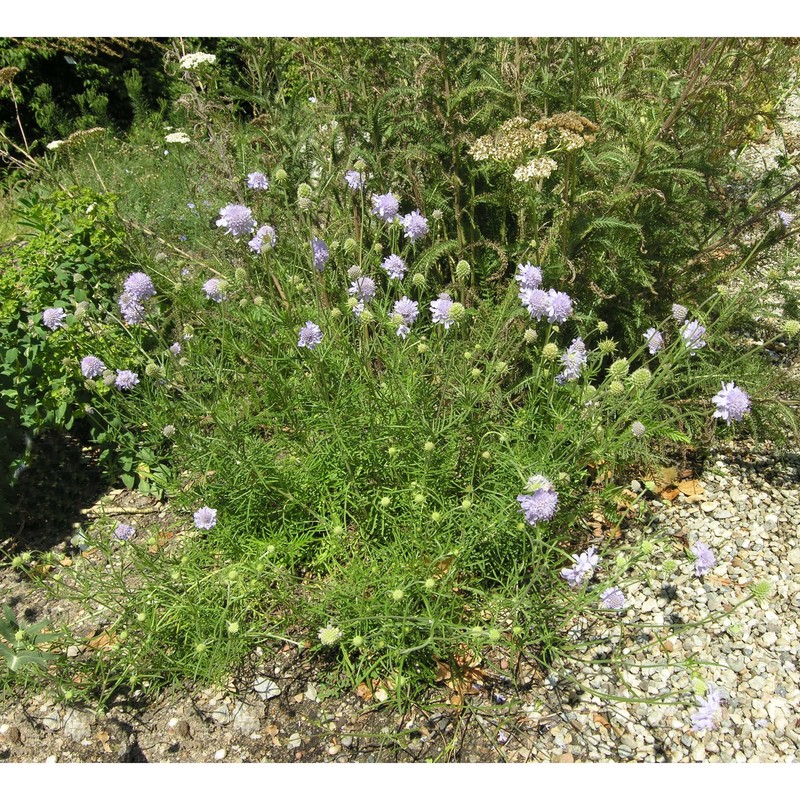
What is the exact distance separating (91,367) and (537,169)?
1.96 metres

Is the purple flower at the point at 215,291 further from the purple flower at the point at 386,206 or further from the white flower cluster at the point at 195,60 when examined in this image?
the white flower cluster at the point at 195,60

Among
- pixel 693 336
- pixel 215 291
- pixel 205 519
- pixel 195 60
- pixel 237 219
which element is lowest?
pixel 205 519

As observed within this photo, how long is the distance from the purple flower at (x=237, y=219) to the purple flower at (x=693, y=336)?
1782mm

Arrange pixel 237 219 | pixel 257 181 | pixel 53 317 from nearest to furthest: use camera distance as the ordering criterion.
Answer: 1. pixel 237 219
2. pixel 53 317
3. pixel 257 181

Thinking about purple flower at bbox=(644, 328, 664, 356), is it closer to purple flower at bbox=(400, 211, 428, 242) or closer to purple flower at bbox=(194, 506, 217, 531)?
purple flower at bbox=(400, 211, 428, 242)

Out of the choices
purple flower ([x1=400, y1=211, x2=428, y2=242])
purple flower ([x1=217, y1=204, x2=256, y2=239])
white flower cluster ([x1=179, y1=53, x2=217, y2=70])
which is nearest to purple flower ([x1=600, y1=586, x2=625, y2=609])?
purple flower ([x1=400, y1=211, x2=428, y2=242])

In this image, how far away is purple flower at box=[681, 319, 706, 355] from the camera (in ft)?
7.97

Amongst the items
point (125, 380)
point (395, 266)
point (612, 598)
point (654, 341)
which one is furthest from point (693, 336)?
point (125, 380)

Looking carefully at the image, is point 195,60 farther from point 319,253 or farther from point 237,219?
point 319,253

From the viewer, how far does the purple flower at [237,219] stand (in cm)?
272

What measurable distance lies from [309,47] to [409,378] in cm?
198

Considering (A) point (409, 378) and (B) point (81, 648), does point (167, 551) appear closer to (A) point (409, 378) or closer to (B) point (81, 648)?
(B) point (81, 648)

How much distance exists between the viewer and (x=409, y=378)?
2615mm

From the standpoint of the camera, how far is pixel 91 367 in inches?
110
